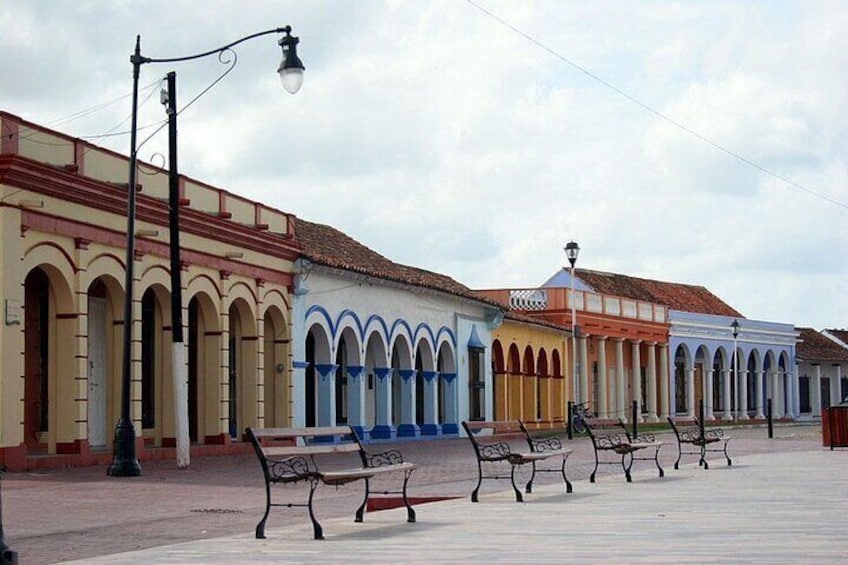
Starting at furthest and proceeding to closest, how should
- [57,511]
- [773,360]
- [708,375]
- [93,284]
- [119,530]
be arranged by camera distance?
[773,360] → [708,375] → [93,284] → [57,511] → [119,530]

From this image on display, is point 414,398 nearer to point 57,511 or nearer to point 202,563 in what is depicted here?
point 57,511

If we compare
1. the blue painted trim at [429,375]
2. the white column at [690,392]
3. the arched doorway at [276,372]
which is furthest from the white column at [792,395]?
the arched doorway at [276,372]

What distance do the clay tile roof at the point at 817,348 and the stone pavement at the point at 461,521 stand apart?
5638 centimetres

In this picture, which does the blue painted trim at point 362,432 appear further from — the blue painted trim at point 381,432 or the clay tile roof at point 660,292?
the clay tile roof at point 660,292

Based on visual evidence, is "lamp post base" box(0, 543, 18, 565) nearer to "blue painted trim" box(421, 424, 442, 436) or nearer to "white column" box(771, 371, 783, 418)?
"blue painted trim" box(421, 424, 442, 436)

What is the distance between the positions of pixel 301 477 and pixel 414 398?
28232mm

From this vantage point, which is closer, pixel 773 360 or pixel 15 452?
pixel 15 452

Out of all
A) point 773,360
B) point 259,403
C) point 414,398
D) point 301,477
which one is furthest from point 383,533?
point 773,360

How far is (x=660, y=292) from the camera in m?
68.1

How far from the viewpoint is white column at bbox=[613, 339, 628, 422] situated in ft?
188

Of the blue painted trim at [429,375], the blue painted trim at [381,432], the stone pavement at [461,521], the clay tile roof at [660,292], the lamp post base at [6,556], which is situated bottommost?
the stone pavement at [461,521]

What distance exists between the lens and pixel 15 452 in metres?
21.5

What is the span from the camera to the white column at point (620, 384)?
2260 inches

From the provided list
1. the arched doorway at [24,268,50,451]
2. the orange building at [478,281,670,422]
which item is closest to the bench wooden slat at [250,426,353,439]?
the arched doorway at [24,268,50,451]
